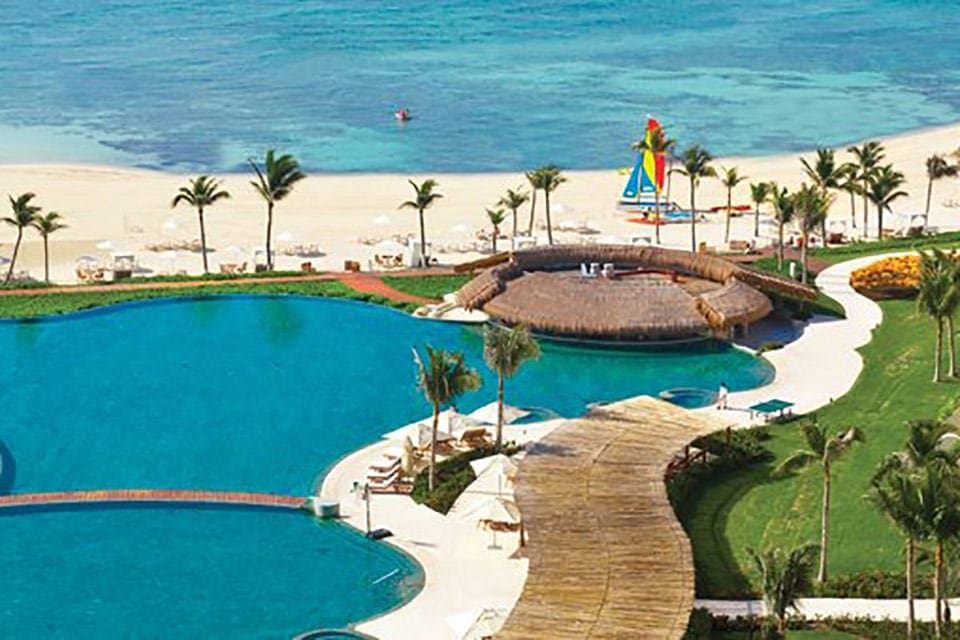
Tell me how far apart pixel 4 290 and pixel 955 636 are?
5283 centimetres

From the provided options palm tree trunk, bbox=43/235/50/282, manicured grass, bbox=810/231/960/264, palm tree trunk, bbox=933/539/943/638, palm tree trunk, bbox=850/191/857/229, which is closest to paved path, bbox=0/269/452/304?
palm tree trunk, bbox=43/235/50/282

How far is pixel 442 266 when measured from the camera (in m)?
84.9

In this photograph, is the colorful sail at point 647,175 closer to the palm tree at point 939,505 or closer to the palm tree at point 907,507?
the palm tree at point 907,507

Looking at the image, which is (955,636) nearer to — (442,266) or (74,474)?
(74,474)

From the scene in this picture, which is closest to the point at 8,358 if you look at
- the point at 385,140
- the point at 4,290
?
the point at 4,290

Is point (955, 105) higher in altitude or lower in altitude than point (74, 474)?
higher

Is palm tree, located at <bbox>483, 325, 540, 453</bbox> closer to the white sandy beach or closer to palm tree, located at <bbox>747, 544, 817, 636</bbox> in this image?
palm tree, located at <bbox>747, 544, 817, 636</bbox>

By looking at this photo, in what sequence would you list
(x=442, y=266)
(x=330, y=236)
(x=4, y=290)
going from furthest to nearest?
(x=330, y=236), (x=442, y=266), (x=4, y=290)

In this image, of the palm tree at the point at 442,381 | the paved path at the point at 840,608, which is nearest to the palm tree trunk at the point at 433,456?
the palm tree at the point at 442,381

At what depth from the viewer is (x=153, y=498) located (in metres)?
52.4

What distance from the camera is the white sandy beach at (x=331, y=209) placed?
90.4m

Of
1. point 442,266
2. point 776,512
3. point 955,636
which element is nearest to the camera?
point 955,636

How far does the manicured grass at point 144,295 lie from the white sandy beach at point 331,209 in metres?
6.54

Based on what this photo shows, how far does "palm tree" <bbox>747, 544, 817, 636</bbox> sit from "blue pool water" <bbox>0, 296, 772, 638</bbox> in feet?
37.1
